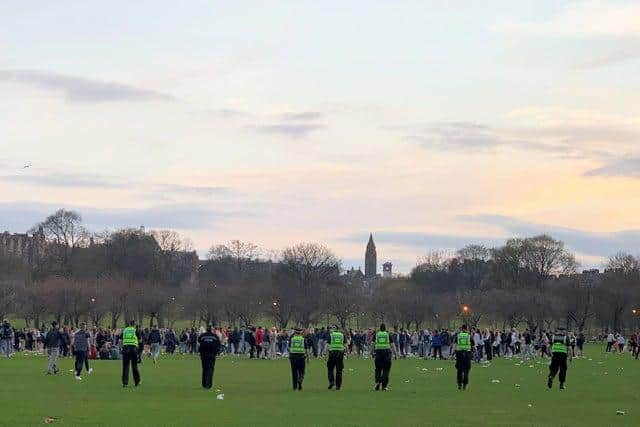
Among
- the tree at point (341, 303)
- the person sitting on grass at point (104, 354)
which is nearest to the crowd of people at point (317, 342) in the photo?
the person sitting on grass at point (104, 354)

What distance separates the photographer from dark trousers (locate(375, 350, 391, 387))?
32.4 m

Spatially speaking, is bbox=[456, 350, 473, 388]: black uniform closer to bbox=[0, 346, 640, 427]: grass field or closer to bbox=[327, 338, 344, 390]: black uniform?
bbox=[0, 346, 640, 427]: grass field

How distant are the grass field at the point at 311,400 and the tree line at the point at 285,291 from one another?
2604 inches

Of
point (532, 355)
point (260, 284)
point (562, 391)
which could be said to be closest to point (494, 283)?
point (260, 284)

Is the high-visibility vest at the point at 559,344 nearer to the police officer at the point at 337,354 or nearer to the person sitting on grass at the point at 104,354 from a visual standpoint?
the police officer at the point at 337,354

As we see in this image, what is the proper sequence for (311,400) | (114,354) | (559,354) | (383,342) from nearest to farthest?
(311,400), (383,342), (559,354), (114,354)

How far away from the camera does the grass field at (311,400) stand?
23.0 metres

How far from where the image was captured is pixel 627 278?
127625 millimetres

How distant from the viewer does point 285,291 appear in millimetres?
123938

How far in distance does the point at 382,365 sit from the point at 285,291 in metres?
91.7

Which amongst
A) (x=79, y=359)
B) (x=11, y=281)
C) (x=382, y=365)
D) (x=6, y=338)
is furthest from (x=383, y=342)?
(x=11, y=281)

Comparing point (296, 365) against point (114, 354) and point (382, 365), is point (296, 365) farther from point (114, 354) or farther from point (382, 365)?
point (114, 354)

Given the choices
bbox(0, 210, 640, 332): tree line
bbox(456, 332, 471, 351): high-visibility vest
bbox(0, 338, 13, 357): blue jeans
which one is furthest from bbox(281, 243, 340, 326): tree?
bbox(456, 332, 471, 351): high-visibility vest

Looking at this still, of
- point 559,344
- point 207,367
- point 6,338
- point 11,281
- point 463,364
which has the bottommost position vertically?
point 207,367
